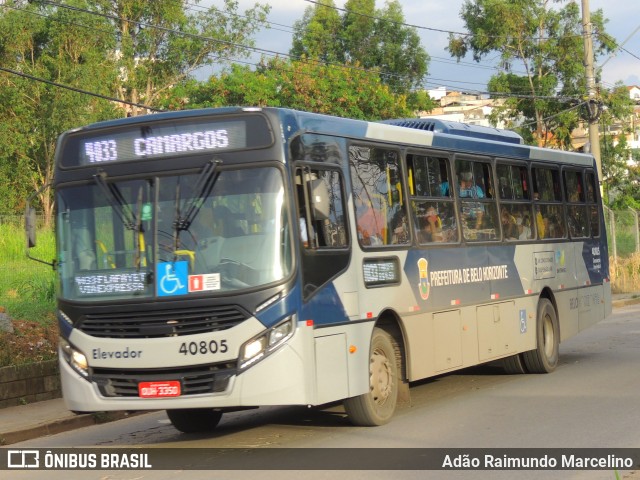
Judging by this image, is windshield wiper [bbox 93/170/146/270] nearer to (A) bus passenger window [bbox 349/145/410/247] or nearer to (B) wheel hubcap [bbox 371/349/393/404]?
(A) bus passenger window [bbox 349/145/410/247]

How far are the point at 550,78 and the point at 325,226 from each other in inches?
1604

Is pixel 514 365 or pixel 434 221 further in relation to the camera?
pixel 514 365

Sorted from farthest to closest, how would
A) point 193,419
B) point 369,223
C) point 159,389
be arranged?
point 193,419 → point 369,223 → point 159,389

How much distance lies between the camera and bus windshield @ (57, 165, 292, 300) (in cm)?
970

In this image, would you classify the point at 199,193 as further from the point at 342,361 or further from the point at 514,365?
the point at 514,365

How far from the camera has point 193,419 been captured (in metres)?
11.8

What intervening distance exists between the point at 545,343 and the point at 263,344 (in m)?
7.30

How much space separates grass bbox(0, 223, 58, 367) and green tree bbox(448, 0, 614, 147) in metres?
31.4

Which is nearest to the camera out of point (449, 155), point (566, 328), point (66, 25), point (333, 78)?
point (449, 155)

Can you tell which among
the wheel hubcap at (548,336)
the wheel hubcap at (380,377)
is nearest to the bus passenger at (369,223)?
the wheel hubcap at (380,377)

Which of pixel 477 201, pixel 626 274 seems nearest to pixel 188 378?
pixel 477 201

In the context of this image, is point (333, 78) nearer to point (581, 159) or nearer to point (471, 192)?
point (581, 159)

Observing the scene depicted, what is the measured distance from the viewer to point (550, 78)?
4931 cm

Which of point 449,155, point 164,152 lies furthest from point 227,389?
point 449,155
